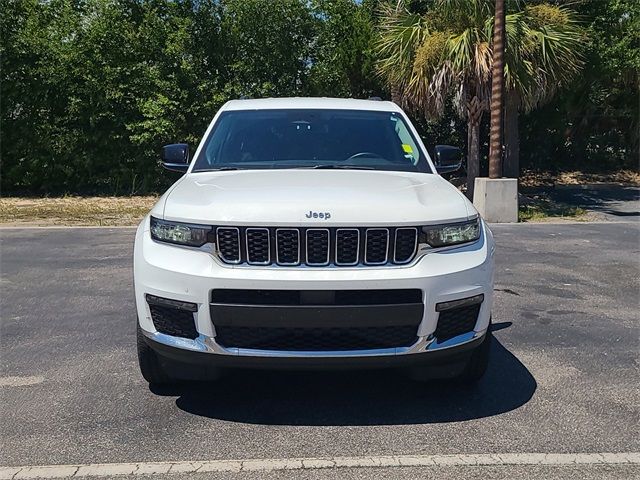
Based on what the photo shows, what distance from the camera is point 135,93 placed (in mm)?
15852

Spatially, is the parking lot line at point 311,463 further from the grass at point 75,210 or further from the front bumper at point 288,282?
the grass at point 75,210

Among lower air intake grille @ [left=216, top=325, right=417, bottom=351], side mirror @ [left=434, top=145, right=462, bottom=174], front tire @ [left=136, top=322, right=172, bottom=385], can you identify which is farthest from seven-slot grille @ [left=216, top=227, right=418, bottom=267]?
side mirror @ [left=434, top=145, right=462, bottom=174]

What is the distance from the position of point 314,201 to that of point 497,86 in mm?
9628

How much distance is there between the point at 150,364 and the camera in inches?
158

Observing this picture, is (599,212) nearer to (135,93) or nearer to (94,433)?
Answer: (135,93)

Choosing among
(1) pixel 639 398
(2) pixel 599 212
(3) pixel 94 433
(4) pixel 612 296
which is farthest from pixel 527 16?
(3) pixel 94 433

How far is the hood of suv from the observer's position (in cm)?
354

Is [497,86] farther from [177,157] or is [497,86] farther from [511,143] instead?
[177,157]

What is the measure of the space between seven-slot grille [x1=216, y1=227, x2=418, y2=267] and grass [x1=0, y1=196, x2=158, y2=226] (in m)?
9.14

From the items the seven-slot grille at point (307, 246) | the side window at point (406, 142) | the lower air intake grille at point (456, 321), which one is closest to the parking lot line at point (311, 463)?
the lower air intake grille at point (456, 321)

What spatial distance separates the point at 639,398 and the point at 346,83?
1358 centimetres

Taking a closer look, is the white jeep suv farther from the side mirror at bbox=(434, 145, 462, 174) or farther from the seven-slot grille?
the side mirror at bbox=(434, 145, 462, 174)

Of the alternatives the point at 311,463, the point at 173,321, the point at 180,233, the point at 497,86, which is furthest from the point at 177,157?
the point at 497,86

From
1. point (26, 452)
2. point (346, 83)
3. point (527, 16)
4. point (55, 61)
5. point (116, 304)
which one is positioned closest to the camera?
point (26, 452)
